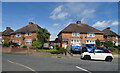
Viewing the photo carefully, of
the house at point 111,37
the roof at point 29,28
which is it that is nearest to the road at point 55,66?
the roof at point 29,28

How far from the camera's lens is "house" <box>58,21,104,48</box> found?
3806 centimetres

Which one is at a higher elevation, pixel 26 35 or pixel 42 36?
pixel 26 35

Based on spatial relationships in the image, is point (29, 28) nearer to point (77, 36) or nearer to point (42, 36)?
point (42, 36)

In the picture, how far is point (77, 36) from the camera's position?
39.0m

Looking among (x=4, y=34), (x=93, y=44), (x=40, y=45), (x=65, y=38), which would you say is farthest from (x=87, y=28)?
(x=4, y=34)

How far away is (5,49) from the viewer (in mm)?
31938

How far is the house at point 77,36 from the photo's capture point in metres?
38.1

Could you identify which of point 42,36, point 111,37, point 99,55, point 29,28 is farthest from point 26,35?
point 111,37

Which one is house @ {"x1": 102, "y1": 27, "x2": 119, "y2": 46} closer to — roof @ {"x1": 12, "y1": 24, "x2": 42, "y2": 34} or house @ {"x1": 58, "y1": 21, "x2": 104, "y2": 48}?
house @ {"x1": 58, "y1": 21, "x2": 104, "y2": 48}

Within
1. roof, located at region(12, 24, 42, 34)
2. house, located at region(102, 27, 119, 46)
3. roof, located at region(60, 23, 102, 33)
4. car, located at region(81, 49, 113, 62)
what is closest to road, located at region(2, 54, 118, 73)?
car, located at region(81, 49, 113, 62)

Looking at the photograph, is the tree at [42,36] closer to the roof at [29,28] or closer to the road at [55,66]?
the roof at [29,28]

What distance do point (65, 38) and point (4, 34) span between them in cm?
2715

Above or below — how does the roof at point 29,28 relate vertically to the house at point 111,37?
above

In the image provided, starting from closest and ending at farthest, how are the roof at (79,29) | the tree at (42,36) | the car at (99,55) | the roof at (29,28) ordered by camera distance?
the car at (99,55) → the tree at (42,36) → the roof at (79,29) → the roof at (29,28)
